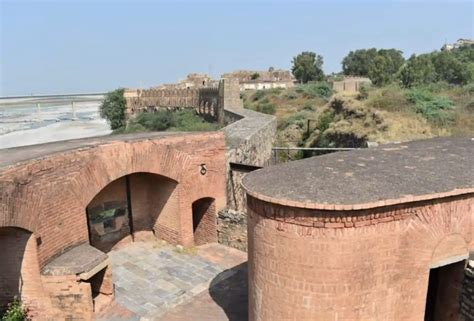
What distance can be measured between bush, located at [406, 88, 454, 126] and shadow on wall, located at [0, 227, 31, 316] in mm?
16472

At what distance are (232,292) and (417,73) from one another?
33715mm

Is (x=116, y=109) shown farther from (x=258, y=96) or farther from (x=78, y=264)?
(x=78, y=264)

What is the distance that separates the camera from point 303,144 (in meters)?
22.9

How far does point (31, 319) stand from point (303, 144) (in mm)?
17913

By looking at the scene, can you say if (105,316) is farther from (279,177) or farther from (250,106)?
(250,106)

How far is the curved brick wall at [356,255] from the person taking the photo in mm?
5219

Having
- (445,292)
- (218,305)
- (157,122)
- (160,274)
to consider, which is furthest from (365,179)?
(157,122)

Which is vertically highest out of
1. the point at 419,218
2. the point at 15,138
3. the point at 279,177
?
the point at 279,177

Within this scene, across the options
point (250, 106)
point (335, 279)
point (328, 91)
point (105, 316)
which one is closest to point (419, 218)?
point (335, 279)

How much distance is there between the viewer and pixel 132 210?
1048 cm

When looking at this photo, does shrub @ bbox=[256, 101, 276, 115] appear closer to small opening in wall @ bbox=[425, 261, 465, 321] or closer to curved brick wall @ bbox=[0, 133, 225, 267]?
curved brick wall @ bbox=[0, 133, 225, 267]

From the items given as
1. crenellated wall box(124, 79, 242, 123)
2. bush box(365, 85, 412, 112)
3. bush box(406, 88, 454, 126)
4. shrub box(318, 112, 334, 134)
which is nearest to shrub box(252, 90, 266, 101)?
crenellated wall box(124, 79, 242, 123)

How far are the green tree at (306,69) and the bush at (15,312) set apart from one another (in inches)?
2500

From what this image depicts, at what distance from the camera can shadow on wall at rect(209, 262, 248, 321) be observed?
7.50 m
